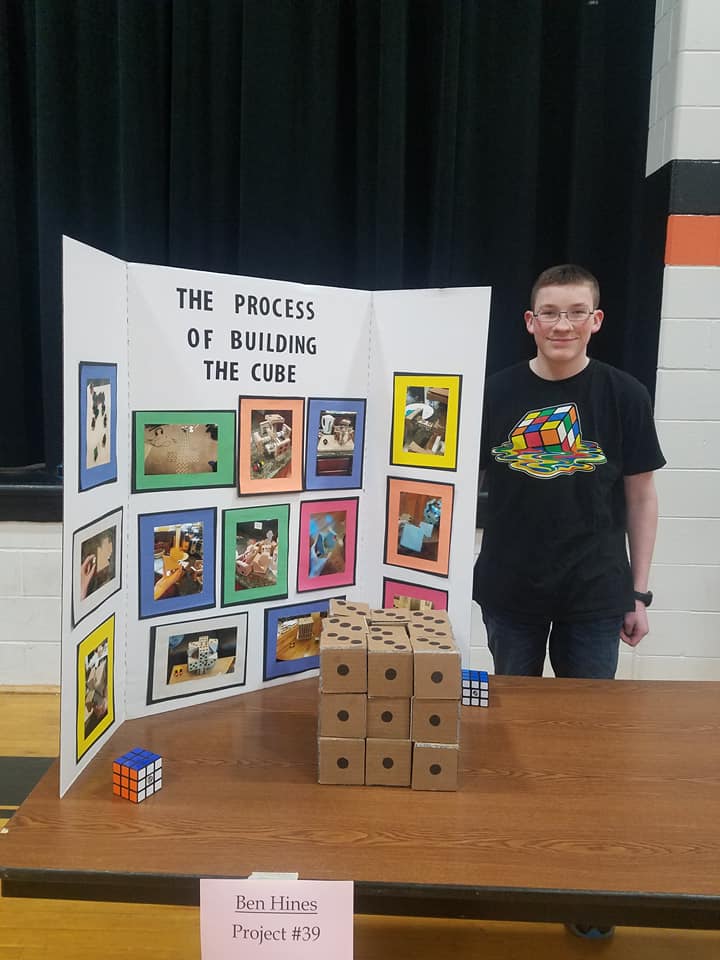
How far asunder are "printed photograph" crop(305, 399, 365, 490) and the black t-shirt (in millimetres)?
423

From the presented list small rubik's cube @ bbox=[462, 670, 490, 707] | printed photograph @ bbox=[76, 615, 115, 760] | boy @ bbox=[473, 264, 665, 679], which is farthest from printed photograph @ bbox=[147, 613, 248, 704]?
boy @ bbox=[473, 264, 665, 679]

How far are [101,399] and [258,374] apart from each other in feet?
1.15

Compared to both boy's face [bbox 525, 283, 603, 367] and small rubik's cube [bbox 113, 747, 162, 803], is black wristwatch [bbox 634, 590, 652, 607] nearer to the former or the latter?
boy's face [bbox 525, 283, 603, 367]

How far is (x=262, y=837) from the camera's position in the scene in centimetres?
105

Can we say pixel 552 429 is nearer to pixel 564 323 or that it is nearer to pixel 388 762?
pixel 564 323

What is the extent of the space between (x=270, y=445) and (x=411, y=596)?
0.46m

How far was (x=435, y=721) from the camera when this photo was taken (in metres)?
1.19

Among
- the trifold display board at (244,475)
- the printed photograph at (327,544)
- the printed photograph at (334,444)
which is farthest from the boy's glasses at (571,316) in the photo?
the printed photograph at (327,544)

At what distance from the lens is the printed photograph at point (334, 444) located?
157 cm

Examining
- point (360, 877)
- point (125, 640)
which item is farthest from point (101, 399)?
point (360, 877)

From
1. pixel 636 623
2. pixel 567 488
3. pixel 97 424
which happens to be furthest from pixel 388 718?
pixel 636 623

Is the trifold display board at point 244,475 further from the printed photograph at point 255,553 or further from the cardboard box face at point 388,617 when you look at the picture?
the cardboard box face at point 388,617

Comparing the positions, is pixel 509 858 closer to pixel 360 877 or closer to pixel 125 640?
pixel 360 877

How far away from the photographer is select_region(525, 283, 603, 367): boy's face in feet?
5.66
